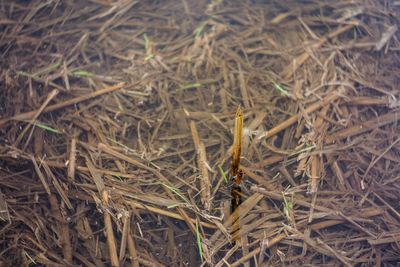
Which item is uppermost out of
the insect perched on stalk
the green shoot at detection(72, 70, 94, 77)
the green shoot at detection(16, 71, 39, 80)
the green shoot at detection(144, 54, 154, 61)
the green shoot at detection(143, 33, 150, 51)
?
the green shoot at detection(16, 71, 39, 80)

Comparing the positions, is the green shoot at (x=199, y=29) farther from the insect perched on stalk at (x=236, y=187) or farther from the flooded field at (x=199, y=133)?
the insect perched on stalk at (x=236, y=187)

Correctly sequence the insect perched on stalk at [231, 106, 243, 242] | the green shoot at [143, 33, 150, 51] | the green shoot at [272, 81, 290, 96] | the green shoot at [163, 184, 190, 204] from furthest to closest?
the green shoot at [143, 33, 150, 51]
the green shoot at [272, 81, 290, 96]
the green shoot at [163, 184, 190, 204]
the insect perched on stalk at [231, 106, 243, 242]

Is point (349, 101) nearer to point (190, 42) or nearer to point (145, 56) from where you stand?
point (190, 42)

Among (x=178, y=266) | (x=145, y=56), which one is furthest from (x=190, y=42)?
(x=178, y=266)

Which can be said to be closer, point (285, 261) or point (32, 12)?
point (285, 261)

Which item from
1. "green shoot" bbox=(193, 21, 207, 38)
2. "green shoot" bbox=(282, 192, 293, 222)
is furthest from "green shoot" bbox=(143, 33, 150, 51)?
"green shoot" bbox=(282, 192, 293, 222)

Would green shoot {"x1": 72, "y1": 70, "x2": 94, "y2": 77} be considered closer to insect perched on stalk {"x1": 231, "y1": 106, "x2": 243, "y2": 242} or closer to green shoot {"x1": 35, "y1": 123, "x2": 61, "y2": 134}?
green shoot {"x1": 35, "y1": 123, "x2": 61, "y2": 134}

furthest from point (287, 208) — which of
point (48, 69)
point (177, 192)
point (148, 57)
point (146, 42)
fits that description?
point (48, 69)

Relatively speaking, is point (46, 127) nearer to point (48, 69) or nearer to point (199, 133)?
point (48, 69)

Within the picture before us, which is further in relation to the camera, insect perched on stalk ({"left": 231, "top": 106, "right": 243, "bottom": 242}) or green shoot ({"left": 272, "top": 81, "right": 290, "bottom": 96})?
green shoot ({"left": 272, "top": 81, "right": 290, "bottom": 96})
